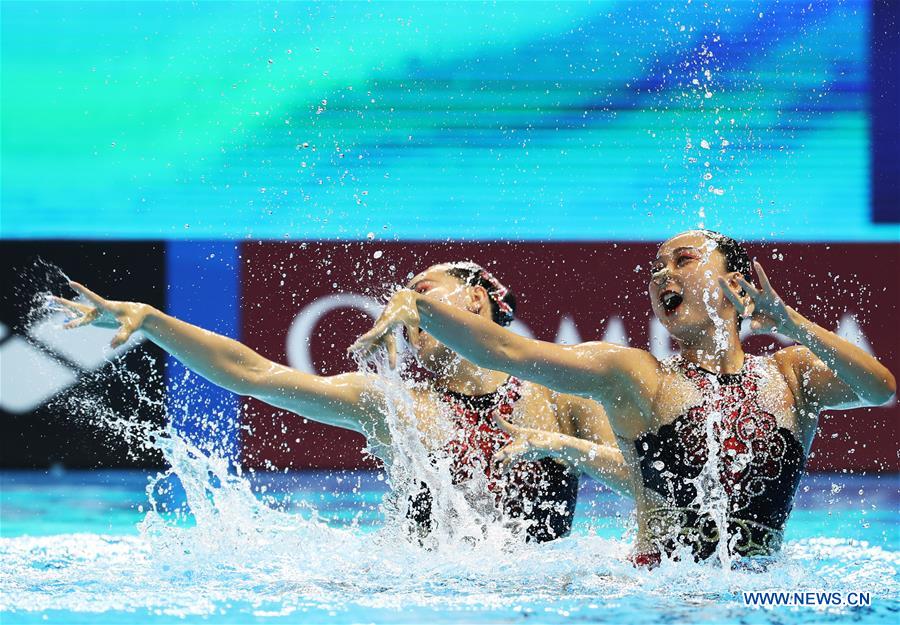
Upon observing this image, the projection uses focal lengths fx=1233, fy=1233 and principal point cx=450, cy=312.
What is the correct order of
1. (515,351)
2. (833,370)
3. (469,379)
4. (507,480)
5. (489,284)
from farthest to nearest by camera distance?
(489,284) → (469,379) → (507,480) → (833,370) → (515,351)

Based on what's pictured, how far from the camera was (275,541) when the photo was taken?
3789 millimetres

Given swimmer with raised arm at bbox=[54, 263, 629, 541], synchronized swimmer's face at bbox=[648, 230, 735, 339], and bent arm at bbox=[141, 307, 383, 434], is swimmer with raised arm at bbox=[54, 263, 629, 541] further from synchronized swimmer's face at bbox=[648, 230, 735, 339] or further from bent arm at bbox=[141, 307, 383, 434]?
synchronized swimmer's face at bbox=[648, 230, 735, 339]

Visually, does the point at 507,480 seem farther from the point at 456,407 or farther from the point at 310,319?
the point at 310,319

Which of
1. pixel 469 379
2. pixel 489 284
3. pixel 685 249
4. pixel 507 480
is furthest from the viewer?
pixel 489 284

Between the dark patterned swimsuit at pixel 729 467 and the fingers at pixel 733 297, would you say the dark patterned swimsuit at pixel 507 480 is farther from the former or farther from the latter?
the fingers at pixel 733 297

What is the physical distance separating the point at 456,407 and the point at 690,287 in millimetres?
753

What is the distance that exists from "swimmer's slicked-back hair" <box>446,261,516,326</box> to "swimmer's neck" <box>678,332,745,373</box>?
0.69m

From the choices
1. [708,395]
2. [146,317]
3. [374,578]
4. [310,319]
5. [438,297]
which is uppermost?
[310,319]

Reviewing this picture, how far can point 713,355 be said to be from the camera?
10.1 feet

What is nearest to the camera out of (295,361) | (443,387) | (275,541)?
(443,387)

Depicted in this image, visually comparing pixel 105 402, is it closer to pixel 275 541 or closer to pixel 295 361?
pixel 295 361

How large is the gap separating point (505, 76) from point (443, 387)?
12.5 ft

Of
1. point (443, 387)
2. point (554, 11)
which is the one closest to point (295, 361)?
point (554, 11)

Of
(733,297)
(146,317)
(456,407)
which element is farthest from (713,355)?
(146,317)
